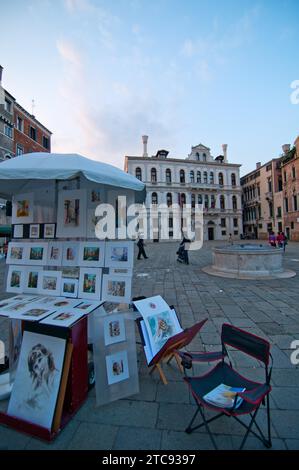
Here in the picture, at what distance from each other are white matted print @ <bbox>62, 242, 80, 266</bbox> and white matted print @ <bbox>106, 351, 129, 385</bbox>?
1113mm

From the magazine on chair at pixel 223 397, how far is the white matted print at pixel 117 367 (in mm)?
869

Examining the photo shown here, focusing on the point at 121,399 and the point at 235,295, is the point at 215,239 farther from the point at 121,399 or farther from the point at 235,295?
the point at 121,399

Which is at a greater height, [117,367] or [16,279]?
[16,279]

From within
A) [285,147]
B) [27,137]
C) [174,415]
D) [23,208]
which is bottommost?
[174,415]

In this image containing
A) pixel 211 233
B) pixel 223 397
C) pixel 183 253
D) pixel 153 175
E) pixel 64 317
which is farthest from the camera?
pixel 211 233

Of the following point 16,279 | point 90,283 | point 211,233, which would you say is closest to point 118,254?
point 90,283

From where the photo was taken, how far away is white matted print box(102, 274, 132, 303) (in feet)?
7.89

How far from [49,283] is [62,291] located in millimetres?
202

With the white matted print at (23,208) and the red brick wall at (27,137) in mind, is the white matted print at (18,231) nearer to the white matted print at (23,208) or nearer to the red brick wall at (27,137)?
the white matted print at (23,208)

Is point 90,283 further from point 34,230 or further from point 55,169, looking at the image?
point 55,169

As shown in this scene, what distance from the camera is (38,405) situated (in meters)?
1.77

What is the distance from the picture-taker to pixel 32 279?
267 cm

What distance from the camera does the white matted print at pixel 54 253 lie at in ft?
8.55
